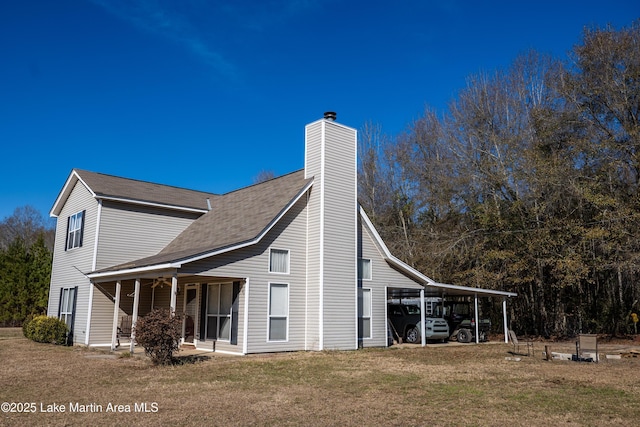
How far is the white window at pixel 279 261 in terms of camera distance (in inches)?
612

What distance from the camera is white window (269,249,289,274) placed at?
51.0 ft

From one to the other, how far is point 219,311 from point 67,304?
24.9 feet

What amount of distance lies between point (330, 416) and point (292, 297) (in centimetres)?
901

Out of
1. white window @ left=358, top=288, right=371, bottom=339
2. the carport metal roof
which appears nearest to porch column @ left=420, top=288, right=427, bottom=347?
the carport metal roof

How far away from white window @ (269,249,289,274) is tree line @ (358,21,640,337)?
1126cm

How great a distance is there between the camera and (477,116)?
2661 centimetres

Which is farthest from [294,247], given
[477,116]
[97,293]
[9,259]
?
[9,259]

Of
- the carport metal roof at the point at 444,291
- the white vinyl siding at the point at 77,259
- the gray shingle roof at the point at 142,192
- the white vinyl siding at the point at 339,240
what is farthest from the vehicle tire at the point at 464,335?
the white vinyl siding at the point at 77,259

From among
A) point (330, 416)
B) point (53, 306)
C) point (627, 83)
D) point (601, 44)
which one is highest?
point (601, 44)

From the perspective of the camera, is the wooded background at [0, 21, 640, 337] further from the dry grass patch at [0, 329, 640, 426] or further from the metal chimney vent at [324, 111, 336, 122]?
the metal chimney vent at [324, 111, 336, 122]

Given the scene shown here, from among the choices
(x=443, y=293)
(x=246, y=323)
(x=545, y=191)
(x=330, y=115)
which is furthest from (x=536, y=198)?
(x=246, y=323)

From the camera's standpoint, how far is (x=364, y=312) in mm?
17359

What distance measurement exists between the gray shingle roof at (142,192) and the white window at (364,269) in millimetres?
7160

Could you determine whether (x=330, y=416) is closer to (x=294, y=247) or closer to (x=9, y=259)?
(x=294, y=247)
